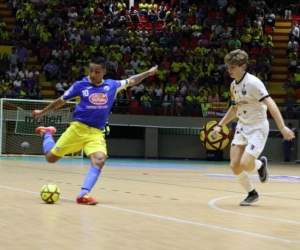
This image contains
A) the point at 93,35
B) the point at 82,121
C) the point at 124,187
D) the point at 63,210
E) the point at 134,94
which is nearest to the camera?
the point at 63,210

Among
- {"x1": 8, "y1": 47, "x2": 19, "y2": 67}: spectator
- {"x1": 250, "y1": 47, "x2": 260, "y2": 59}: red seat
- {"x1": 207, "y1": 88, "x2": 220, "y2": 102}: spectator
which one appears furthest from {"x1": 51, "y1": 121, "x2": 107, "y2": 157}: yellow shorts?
{"x1": 250, "y1": 47, "x2": 260, "y2": 59}: red seat

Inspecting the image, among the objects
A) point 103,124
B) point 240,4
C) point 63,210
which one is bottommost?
point 63,210

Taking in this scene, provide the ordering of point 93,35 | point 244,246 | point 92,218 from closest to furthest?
point 244,246
point 92,218
point 93,35

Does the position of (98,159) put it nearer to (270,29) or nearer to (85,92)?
(85,92)

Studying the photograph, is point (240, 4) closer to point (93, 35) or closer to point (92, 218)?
point (93, 35)

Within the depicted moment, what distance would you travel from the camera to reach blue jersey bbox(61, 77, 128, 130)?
9406 mm

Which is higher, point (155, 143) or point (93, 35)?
point (93, 35)

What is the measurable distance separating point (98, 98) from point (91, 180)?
3.87 ft

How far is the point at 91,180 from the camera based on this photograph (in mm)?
8977

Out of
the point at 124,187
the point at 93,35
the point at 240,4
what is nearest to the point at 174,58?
the point at 93,35

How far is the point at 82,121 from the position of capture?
941 centimetres

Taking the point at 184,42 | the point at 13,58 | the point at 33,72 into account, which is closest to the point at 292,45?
the point at 184,42

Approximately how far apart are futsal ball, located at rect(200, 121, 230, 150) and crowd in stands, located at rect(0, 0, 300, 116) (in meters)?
1.72

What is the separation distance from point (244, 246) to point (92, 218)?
2.18m
